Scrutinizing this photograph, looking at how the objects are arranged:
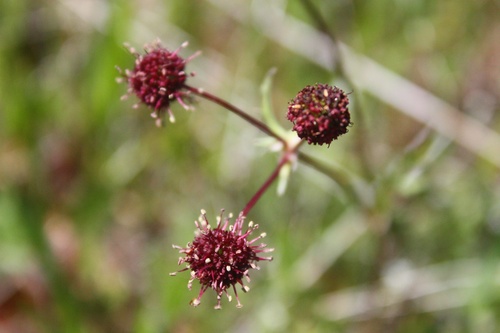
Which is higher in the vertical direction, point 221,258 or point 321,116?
point 321,116

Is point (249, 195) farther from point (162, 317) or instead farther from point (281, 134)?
point (281, 134)

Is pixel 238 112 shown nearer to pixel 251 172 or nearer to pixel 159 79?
pixel 159 79

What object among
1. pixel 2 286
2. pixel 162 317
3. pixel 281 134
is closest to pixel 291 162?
pixel 281 134

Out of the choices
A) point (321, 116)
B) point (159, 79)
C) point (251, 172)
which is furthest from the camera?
point (251, 172)

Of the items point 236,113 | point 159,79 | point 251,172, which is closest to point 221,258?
point 236,113

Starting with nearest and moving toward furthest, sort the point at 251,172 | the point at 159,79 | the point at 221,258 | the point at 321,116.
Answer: the point at 321,116, the point at 221,258, the point at 159,79, the point at 251,172

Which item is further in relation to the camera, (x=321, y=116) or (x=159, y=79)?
(x=159, y=79)

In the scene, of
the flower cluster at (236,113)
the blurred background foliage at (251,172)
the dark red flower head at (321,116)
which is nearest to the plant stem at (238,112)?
the flower cluster at (236,113)

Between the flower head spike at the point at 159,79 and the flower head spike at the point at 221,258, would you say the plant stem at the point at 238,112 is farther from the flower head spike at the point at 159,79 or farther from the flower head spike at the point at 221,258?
the flower head spike at the point at 221,258
